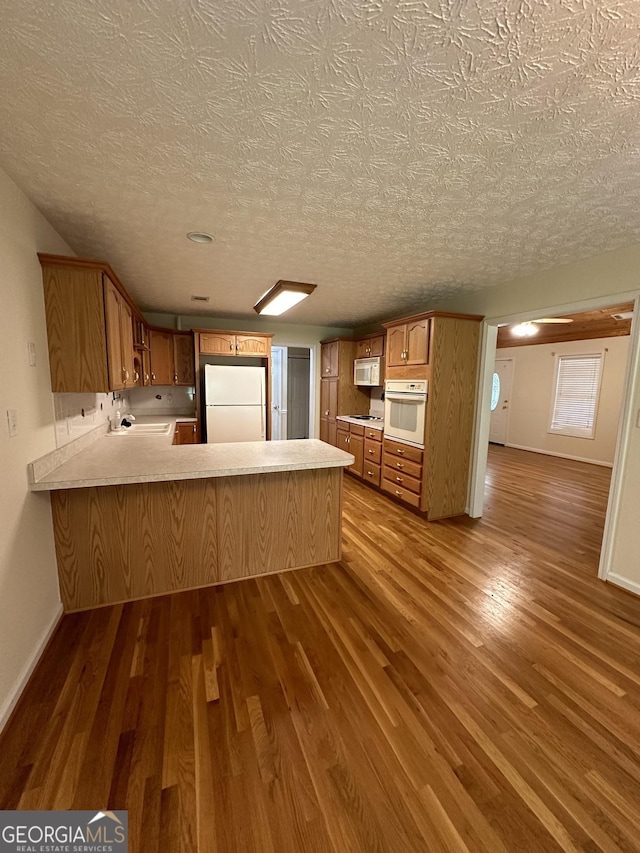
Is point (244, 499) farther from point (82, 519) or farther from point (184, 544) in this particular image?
point (82, 519)

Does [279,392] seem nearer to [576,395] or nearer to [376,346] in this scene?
[376,346]

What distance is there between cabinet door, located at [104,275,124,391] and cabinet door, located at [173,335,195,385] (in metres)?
2.41

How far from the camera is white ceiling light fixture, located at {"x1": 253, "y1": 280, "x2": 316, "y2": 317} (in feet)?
8.84

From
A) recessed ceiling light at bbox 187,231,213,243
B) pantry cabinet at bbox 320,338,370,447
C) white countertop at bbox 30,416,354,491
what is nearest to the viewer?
white countertop at bbox 30,416,354,491

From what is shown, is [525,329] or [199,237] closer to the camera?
[199,237]

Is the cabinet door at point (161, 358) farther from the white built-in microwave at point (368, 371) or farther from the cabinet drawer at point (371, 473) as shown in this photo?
the cabinet drawer at point (371, 473)

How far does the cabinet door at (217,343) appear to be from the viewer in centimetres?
470

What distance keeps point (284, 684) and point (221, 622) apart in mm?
601

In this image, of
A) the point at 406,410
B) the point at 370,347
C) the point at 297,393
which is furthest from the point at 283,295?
the point at 297,393

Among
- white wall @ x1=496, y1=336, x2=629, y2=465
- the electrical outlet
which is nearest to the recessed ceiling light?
the electrical outlet

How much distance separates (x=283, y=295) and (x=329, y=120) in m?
1.75

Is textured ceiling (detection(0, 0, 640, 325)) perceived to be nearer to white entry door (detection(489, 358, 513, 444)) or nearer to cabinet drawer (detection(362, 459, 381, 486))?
cabinet drawer (detection(362, 459, 381, 486))

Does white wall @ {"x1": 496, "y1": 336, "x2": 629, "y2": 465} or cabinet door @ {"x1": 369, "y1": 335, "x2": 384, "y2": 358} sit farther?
white wall @ {"x1": 496, "y1": 336, "x2": 629, "y2": 465}

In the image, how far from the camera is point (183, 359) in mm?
4883
